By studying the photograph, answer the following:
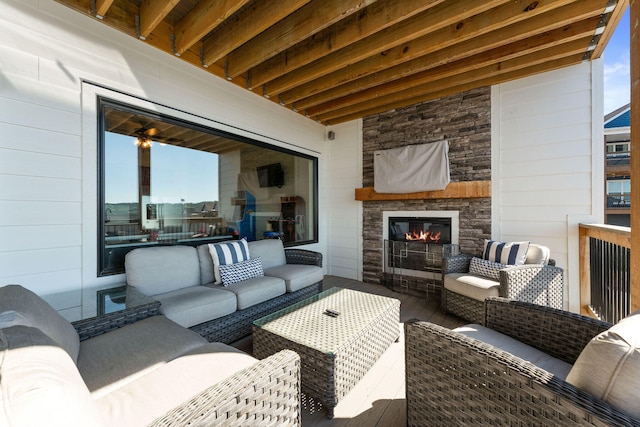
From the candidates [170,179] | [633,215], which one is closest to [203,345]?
[170,179]

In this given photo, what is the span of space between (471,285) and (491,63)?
2448 millimetres

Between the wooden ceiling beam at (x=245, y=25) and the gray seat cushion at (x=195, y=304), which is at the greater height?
the wooden ceiling beam at (x=245, y=25)

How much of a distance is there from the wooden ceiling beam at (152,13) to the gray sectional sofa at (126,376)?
2.24 meters

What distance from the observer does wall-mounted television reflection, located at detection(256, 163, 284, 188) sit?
4.02m

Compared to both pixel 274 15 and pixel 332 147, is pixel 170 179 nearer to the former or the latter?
pixel 274 15

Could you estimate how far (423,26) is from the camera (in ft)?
7.82

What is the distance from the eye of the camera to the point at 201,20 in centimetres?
239

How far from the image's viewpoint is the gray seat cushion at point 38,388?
54 cm

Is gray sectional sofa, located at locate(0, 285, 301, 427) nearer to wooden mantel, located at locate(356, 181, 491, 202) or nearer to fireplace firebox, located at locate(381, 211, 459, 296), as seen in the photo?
fireplace firebox, located at locate(381, 211, 459, 296)

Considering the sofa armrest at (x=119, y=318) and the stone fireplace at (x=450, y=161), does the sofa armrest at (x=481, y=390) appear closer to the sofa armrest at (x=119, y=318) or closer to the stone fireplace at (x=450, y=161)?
the sofa armrest at (x=119, y=318)

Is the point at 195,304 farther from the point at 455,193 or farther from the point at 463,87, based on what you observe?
the point at 463,87

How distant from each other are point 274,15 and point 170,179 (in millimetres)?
1945

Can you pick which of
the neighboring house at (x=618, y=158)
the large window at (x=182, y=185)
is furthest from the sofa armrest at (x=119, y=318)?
the neighboring house at (x=618, y=158)

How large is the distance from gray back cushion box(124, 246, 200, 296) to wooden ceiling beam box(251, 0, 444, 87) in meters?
2.29
